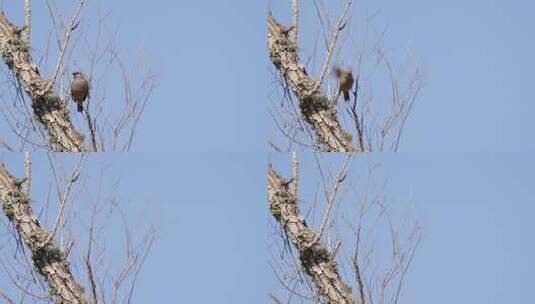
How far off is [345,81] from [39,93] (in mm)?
1394

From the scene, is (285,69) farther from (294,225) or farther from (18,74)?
(18,74)

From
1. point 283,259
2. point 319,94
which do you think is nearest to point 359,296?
point 283,259

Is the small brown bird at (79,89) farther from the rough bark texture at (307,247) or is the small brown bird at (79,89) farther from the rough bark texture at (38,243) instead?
the rough bark texture at (307,247)

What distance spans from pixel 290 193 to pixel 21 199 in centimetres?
124

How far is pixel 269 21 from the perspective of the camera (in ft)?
25.8

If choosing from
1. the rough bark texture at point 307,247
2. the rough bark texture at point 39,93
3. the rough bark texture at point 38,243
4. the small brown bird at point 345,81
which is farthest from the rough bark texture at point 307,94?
the rough bark texture at point 38,243

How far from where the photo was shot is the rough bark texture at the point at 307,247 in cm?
783

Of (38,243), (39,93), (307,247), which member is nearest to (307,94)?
(307,247)

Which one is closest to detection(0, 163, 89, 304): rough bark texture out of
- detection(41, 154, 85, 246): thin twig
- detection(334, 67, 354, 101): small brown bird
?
detection(41, 154, 85, 246): thin twig

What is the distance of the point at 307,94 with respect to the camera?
7.79 meters

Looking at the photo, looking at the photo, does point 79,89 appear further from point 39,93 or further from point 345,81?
point 345,81

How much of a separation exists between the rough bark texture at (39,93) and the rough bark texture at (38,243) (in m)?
0.28

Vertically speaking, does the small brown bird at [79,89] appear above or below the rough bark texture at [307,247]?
above

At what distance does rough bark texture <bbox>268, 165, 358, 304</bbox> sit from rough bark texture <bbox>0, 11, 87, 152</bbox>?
0.90 meters
